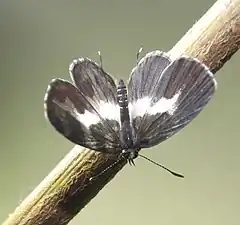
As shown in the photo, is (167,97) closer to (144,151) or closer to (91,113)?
(91,113)

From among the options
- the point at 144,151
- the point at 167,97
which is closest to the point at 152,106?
the point at 167,97

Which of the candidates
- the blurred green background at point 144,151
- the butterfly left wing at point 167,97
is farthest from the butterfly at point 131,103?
the blurred green background at point 144,151

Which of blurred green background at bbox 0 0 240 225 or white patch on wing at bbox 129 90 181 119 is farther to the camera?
blurred green background at bbox 0 0 240 225

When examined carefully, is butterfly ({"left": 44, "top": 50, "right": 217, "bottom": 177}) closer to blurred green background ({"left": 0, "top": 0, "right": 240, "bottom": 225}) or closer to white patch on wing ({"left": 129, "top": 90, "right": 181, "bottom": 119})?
white patch on wing ({"left": 129, "top": 90, "right": 181, "bottom": 119})

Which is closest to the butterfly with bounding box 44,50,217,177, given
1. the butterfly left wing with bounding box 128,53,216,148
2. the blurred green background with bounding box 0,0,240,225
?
the butterfly left wing with bounding box 128,53,216,148

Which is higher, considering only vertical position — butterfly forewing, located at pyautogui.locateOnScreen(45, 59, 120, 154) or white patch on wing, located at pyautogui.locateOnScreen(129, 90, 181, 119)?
white patch on wing, located at pyautogui.locateOnScreen(129, 90, 181, 119)

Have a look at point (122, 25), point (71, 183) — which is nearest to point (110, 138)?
point (71, 183)

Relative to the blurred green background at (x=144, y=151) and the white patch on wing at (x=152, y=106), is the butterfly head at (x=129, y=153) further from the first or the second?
the blurred green background at (x=144, y=151)

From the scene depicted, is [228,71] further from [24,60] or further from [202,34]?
[202,34]
